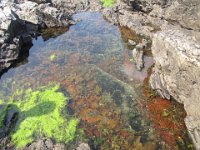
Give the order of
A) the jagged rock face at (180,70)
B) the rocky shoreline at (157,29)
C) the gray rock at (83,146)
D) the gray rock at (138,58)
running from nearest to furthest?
the jagged rock face at (180,70) → the rocky shoreline at (157,29) → the gray rock at (83,146) → the gray rock at (138,58)

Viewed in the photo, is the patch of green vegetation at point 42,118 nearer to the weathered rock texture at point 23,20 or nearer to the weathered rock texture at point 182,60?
the weathered rock texture at point 23,20

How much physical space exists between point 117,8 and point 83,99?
15.6 meters

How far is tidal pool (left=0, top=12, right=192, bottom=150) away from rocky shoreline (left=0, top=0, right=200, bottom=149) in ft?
4.41

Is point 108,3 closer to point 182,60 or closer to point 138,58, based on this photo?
point 138,58

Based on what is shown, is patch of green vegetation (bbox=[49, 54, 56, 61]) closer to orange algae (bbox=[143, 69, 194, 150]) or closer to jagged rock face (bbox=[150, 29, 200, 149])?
orange algae (bbox=[143, 69, 194, 150])

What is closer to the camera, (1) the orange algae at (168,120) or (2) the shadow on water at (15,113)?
(1) the orange algae at (168,120)

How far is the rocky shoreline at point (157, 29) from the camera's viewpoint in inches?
547

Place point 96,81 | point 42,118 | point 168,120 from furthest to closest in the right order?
point 96,81, point 42,118, point 168,120

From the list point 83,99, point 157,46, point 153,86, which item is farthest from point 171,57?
point 83,99

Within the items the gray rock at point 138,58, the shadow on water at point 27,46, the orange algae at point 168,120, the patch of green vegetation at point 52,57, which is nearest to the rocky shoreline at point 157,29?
the shadow on water at point 27,46

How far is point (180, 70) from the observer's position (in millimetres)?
14594

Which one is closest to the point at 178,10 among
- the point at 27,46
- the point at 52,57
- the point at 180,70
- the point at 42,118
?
the point at 180,70

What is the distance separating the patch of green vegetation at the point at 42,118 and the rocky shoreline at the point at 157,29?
575 centimetres

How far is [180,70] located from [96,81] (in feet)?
23.8
